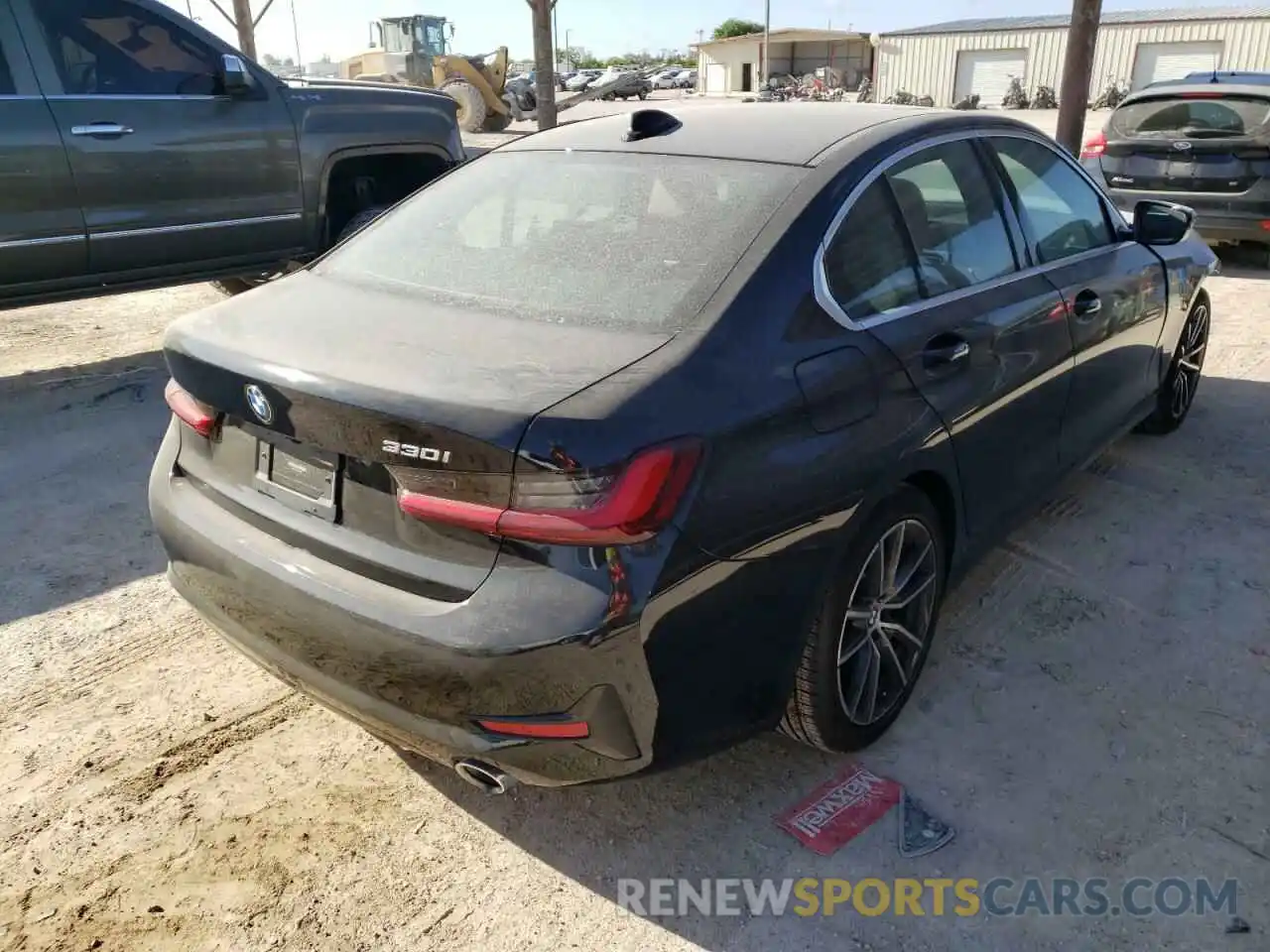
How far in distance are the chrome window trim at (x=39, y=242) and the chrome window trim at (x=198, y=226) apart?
9 centimetres

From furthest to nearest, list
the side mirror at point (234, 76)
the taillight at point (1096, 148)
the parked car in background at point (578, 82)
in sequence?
1. the parked car in background at point (578, 82)
2. the taillight at point (1096, 148)
3. the side mirror at point (234, 76)

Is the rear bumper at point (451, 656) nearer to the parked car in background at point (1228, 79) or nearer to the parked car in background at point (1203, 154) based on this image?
the parked car in background at point (1203, 154)

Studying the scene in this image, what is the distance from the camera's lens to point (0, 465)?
4719 mm

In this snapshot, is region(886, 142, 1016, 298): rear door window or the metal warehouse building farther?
the metal warehouse building

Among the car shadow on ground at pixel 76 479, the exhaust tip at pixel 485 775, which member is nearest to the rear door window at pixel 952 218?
the exhaust tip at pixel 485 775

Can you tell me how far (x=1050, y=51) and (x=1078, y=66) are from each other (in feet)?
115

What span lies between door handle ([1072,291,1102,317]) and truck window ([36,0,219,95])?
4904 mm

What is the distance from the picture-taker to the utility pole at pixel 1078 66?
10.0 m

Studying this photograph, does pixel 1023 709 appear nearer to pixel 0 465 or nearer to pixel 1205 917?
pixel 1205 917

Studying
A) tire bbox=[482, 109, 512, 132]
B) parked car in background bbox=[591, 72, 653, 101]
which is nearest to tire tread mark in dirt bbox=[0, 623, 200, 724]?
tire bbox=[482, 109, 512, 132]

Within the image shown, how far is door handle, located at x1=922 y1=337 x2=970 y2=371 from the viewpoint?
8.99ft

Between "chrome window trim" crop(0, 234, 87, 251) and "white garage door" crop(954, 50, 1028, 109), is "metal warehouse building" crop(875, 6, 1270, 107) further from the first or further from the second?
"chrome window trim" crop(0, 234, 87, 251)

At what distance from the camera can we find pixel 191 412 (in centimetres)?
261

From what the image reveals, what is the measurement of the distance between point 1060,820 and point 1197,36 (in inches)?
1734
